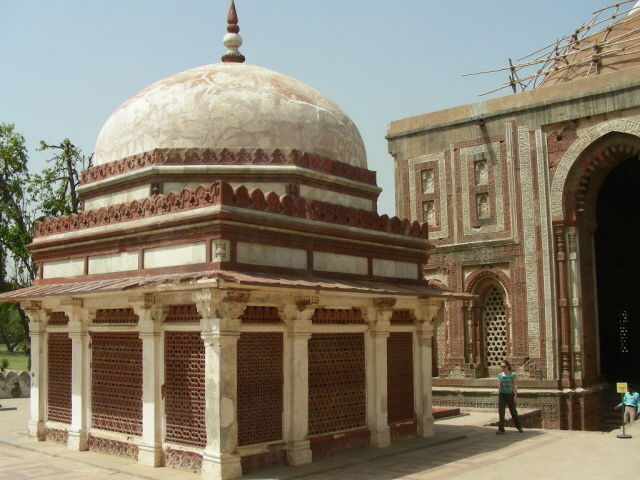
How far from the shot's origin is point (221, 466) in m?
8.32

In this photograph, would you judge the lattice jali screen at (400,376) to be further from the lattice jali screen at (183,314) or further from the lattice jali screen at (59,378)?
the lattice jali screen at (59,378)

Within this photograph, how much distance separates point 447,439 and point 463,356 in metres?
5.99

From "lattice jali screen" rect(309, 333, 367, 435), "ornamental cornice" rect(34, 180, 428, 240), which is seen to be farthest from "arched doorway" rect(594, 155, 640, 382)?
"lattice jali screen" rect(309, 333, 367, 435)

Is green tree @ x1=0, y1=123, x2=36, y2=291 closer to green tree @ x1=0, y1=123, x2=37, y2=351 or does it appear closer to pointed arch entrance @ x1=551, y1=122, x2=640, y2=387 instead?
green tree @ x1=0, y1=123, x2=37, y2=351

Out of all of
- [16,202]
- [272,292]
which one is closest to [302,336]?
[272,292]

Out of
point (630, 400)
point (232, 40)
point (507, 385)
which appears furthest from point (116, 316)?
point (630, 400)

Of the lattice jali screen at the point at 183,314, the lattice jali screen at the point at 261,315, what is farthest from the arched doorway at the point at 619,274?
the lattice jali screen at the point at 183,314

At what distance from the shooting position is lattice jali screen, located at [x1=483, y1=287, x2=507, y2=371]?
56.6 feet

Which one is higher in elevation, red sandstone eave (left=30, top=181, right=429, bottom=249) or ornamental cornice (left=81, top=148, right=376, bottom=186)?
ornamental cornice (left=81, top=148, right=376, bottom=186)

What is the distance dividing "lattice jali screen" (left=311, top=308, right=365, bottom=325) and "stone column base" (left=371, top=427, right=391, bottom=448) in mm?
1644

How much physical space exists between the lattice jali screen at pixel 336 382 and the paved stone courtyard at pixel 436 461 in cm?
50

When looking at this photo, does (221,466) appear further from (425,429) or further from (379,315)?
(425,429)

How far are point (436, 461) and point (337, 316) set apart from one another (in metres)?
2.42

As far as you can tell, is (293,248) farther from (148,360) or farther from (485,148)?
(485,148)
